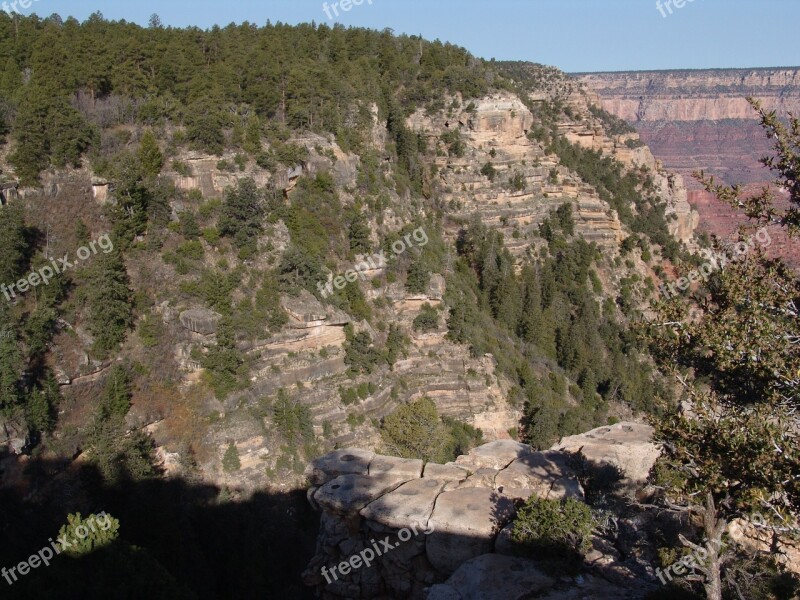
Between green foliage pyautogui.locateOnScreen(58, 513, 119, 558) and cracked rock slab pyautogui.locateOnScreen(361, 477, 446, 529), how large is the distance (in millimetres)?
6897

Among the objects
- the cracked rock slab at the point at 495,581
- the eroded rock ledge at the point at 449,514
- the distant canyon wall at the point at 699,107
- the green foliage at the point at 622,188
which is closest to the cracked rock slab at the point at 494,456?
the eroded rock ledge at the point at 449,514

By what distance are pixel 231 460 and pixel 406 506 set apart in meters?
15.5

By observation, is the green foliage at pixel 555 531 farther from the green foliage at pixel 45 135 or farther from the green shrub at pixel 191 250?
the green foliage at pixel 45 135

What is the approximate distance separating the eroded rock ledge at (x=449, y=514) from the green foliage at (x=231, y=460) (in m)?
10.0

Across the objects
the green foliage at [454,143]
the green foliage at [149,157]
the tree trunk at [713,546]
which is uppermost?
the green foliage at [454,143]

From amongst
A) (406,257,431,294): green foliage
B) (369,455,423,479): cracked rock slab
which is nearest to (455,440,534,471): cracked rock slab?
(369,455,423,479): cracked rock slab

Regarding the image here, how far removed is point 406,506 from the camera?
18031 millimetres

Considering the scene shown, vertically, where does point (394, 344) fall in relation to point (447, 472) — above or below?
below

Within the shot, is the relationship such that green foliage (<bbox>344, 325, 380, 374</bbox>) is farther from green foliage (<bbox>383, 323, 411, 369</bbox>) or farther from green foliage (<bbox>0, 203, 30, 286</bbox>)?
green foliage (<bbox>0, 203, 30, 286</bbox>)

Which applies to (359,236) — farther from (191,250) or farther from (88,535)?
(88,535)

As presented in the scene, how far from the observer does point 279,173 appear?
1624 inches

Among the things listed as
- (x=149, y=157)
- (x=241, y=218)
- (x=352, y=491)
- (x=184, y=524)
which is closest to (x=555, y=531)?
(x=352, y=491)

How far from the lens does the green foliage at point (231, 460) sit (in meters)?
30.8

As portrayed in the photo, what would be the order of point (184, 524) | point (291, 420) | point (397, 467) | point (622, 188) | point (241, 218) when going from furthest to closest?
point (622, 188), point (241, 218), point (291, 420), point (184, 524), point (397, 467)
